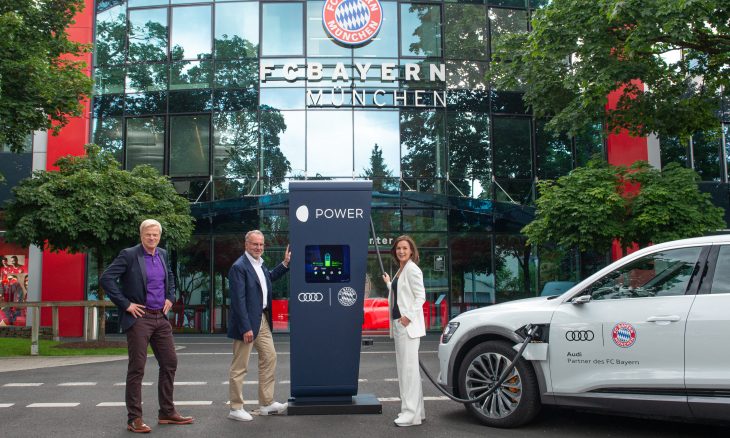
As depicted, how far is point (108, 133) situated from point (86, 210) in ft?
24.0

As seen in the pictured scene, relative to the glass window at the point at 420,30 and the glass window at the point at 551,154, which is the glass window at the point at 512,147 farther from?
the glass window at the point at 420,30

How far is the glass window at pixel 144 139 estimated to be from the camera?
Answer: 22.4 meters

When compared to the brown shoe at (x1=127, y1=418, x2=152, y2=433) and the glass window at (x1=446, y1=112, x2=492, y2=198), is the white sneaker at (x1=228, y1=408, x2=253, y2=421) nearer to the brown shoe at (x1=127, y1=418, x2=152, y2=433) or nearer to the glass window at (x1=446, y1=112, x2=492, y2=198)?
the brown shoe at (x1=127, y1=418, x2=152, y2=433)

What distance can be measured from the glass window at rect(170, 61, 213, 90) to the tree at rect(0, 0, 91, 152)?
5263 millimetres

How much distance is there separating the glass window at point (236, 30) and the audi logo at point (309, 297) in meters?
15.9

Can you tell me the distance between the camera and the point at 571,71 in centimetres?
1716

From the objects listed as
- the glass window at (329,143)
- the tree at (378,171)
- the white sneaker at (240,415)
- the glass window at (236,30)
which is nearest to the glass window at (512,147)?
the tree at (378,171)

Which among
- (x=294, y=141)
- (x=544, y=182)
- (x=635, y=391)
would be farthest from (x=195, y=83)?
(x=635, y=391)

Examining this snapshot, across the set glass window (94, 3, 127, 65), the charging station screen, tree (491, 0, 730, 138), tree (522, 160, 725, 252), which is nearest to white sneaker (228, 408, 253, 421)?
the charging station screen

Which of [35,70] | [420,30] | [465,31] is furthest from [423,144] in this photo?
[35,70]

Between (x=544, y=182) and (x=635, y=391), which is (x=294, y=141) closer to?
(x=544, y=182)

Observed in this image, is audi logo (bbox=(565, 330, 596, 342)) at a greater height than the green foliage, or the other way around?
the green foliage

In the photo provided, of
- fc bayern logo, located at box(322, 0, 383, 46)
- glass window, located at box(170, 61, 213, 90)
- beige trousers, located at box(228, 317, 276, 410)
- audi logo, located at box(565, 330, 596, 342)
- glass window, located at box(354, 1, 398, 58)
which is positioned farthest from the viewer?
glass window, located at box(170, 61, 213, 90)

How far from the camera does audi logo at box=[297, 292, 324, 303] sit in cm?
752
